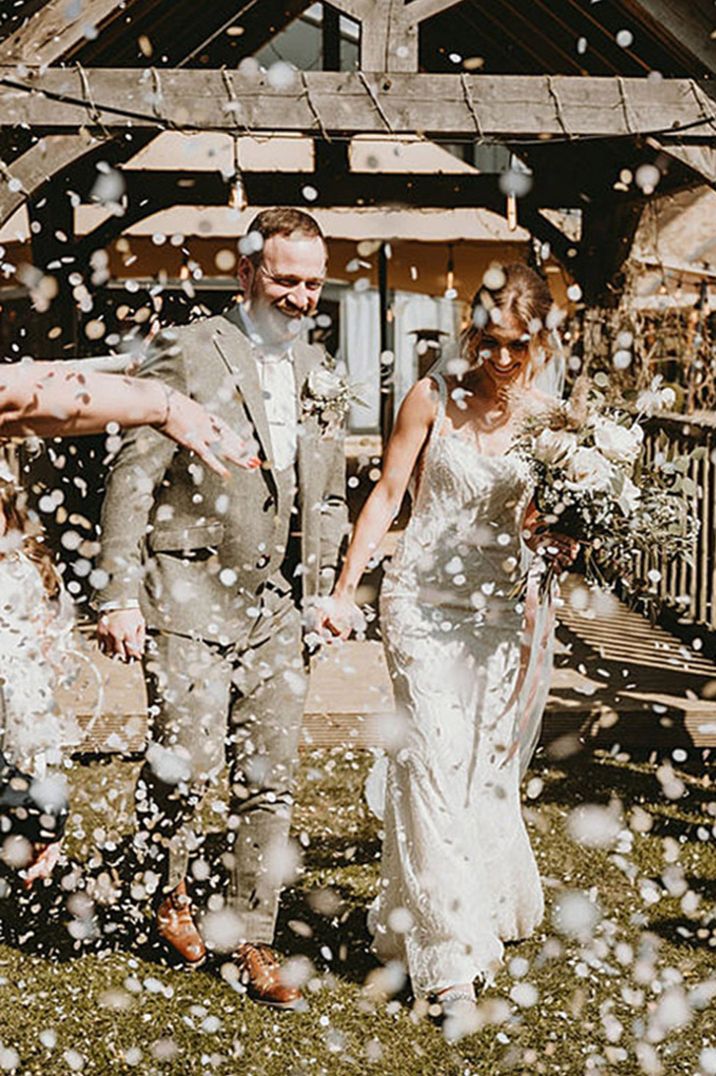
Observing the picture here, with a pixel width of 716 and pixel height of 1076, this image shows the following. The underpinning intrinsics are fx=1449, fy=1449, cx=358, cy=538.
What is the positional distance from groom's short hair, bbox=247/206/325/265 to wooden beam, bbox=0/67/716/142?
8.16ft

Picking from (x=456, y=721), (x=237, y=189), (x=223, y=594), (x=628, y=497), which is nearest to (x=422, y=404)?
(x=628, y=497)

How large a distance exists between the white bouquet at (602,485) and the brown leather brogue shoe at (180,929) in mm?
1298

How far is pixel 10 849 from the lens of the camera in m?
2.64

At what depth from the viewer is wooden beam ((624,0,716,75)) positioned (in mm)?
6445

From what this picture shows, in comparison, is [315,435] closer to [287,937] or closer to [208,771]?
[208,771]

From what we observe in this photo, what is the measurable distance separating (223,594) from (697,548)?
500 cm

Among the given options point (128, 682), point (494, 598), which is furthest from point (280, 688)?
point (128, 682)

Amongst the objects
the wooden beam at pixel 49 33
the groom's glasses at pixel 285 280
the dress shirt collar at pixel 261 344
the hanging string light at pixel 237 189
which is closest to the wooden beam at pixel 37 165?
the wooden beam at pixel 49 33

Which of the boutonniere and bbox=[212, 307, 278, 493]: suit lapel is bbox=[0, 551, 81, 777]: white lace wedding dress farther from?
the boutonniere

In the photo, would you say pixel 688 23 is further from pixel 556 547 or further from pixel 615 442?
pixel 556 547

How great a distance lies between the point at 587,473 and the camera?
3717 millimetres

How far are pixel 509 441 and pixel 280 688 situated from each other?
903mm

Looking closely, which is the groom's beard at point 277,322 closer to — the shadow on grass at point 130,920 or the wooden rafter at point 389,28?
the shadow on grass at point 130,920

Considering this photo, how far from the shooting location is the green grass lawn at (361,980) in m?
3.37
